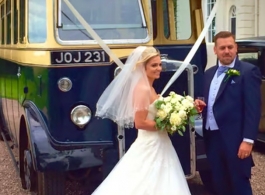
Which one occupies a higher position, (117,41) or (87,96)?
(117,41)

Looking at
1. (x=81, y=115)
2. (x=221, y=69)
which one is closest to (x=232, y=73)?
(x=221, y=69)

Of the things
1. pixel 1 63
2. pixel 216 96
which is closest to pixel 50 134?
pixel 216 96

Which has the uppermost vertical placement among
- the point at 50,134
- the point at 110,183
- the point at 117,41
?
the point at 117,41

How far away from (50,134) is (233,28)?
15.5m

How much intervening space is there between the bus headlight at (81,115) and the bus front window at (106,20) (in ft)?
2.28

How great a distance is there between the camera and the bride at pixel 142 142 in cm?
514

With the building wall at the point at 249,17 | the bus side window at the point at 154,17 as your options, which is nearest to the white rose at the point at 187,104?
the bus side window at the point at 154,17

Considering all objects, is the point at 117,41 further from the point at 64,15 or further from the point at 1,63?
the point at 1,63

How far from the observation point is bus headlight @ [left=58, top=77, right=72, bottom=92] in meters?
5.91

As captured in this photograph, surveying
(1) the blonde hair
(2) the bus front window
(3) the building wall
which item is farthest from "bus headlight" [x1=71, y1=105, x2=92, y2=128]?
(3) the building wall

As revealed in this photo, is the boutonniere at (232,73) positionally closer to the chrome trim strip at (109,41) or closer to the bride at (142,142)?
the bride at (142,142)

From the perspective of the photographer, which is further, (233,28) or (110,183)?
(233,28)

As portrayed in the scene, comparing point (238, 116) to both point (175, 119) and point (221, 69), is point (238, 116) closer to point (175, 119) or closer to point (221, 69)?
point (221, 69)

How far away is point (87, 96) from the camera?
6008 mm
